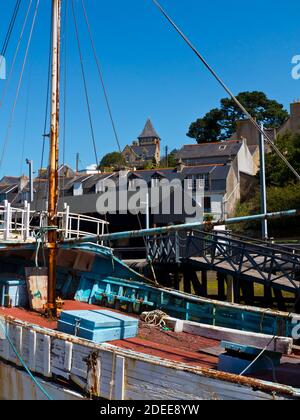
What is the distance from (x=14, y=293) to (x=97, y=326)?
3853 millimetres

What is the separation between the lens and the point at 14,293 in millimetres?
11352

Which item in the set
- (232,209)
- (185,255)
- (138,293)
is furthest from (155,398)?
(232,209)

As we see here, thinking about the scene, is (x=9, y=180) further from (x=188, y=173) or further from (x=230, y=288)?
(x=230, y=288)

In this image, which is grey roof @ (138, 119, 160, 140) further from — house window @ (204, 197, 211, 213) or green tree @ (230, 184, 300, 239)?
green tree @ (230, 184, 300, 239)

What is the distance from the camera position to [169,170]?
166 feet

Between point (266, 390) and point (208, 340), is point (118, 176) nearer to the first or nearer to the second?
point (208, 340)

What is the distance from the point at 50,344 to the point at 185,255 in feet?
35.1

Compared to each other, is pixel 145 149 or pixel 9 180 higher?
pixel 145 149

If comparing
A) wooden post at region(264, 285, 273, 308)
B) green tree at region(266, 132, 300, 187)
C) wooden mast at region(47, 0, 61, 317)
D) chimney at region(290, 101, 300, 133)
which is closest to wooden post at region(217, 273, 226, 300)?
wooden post at region(264, 285, 273, 308)

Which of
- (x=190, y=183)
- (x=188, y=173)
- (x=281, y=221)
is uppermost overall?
(x=188, y=173)

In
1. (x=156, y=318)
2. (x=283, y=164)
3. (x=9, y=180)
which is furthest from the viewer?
→ (x=9, y=180)

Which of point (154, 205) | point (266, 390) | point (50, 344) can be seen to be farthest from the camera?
point (154, 205)

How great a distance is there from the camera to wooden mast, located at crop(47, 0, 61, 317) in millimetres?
10531

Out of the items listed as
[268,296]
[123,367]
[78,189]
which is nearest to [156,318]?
[123,367]
